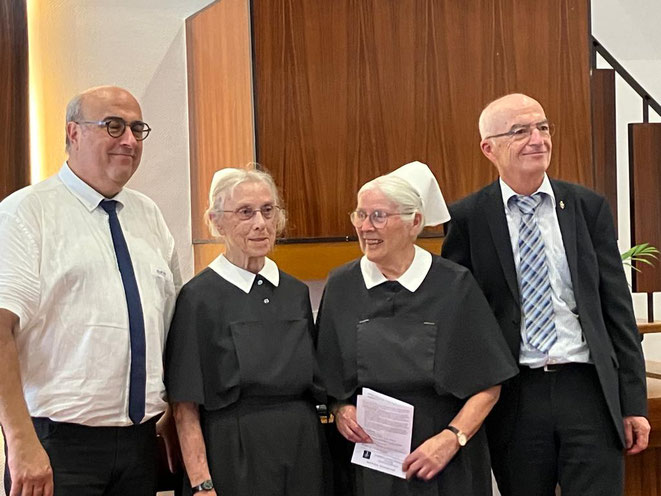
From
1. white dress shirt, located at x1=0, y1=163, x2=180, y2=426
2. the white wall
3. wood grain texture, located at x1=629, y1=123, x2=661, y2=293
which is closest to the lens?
white dress shirt, located at x1=0, y1=163, x2=180, y2=426

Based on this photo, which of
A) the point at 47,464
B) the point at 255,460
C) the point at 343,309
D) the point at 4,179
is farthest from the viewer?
the point at 4,179

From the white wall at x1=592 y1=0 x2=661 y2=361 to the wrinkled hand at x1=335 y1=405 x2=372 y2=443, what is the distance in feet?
14.8

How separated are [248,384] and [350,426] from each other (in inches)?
12.8

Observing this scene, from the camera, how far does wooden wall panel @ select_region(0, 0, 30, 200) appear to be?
428 cm

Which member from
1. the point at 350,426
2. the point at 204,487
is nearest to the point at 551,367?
the point at 350,426

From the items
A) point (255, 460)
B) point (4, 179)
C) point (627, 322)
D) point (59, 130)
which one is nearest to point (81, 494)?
point (255, 460)

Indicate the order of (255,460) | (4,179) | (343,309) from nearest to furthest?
1. (255,460)
2. (343,309)
3. (4,179)

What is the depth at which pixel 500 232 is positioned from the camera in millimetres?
2799

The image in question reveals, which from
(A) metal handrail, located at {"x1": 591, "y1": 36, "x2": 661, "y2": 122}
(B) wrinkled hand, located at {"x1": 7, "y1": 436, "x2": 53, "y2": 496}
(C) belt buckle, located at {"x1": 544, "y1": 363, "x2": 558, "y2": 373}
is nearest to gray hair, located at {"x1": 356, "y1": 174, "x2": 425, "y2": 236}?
(C) belt buckle, located at {"x1": 544, "y1": 363, "x2": 558, "y2": 373}

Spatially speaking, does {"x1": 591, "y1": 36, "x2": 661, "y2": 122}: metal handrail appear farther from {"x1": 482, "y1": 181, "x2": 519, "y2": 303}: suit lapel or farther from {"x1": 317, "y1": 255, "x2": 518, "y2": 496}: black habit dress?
{"x1": 317, "y1": 255, "x2": 518, "y2": 496}: black habit dress

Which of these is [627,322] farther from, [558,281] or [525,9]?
[525,9]

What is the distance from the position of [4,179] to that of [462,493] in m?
2.70

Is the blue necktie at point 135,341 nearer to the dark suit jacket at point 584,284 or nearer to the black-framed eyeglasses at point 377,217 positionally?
the black-framed eyeglasses at point 377,217

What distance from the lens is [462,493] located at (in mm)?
2592
